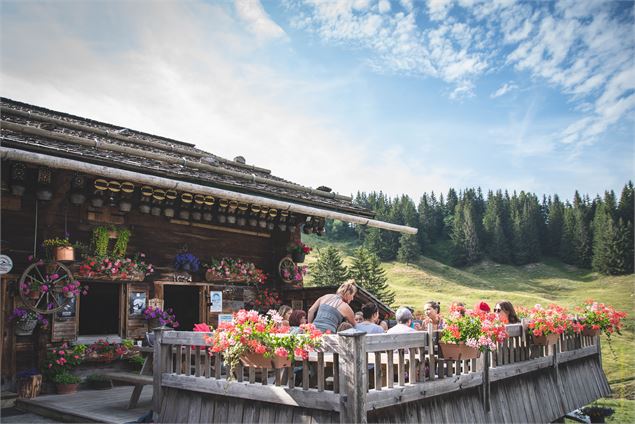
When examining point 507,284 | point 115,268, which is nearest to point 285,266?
point 115,268

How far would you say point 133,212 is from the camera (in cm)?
997

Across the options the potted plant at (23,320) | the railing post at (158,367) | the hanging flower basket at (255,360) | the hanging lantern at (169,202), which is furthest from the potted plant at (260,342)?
the hanging lantern at (169,202)

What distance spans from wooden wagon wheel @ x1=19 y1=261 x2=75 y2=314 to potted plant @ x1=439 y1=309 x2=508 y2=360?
6064 mm

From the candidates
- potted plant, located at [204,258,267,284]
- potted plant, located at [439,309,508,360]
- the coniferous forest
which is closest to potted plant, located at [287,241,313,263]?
potted plant, located at [204,258,267,284]

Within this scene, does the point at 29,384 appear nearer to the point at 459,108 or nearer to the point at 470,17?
the point at 470,17

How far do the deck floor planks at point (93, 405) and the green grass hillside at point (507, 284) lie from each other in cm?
3471

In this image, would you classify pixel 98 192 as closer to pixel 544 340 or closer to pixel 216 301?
pixel 216 301

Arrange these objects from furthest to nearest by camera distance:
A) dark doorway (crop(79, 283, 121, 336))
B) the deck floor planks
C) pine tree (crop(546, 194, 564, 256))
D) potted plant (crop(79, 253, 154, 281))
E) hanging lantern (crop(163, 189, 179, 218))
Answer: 1. pine tree (crop(546, 194, 564, 256))
2. dark doorway (crop(79, 283, 121, 336))
3. hanging lantern (crop(163, 189, 179, 218))
4. potted plant (crop(79, 253, 154, 281))
5. the deck floor planks

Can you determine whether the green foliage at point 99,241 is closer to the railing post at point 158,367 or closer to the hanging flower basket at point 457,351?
the railing post at point 158,367

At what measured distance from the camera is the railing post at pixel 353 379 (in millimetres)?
4828

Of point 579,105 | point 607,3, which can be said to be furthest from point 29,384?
point 579,105

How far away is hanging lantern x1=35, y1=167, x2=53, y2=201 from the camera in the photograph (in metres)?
8.28

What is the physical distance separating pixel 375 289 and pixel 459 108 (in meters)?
36.1

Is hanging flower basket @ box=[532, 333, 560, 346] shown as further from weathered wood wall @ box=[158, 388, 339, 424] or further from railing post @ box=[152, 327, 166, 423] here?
railing post @ box=[152, 327, 166, 423]
